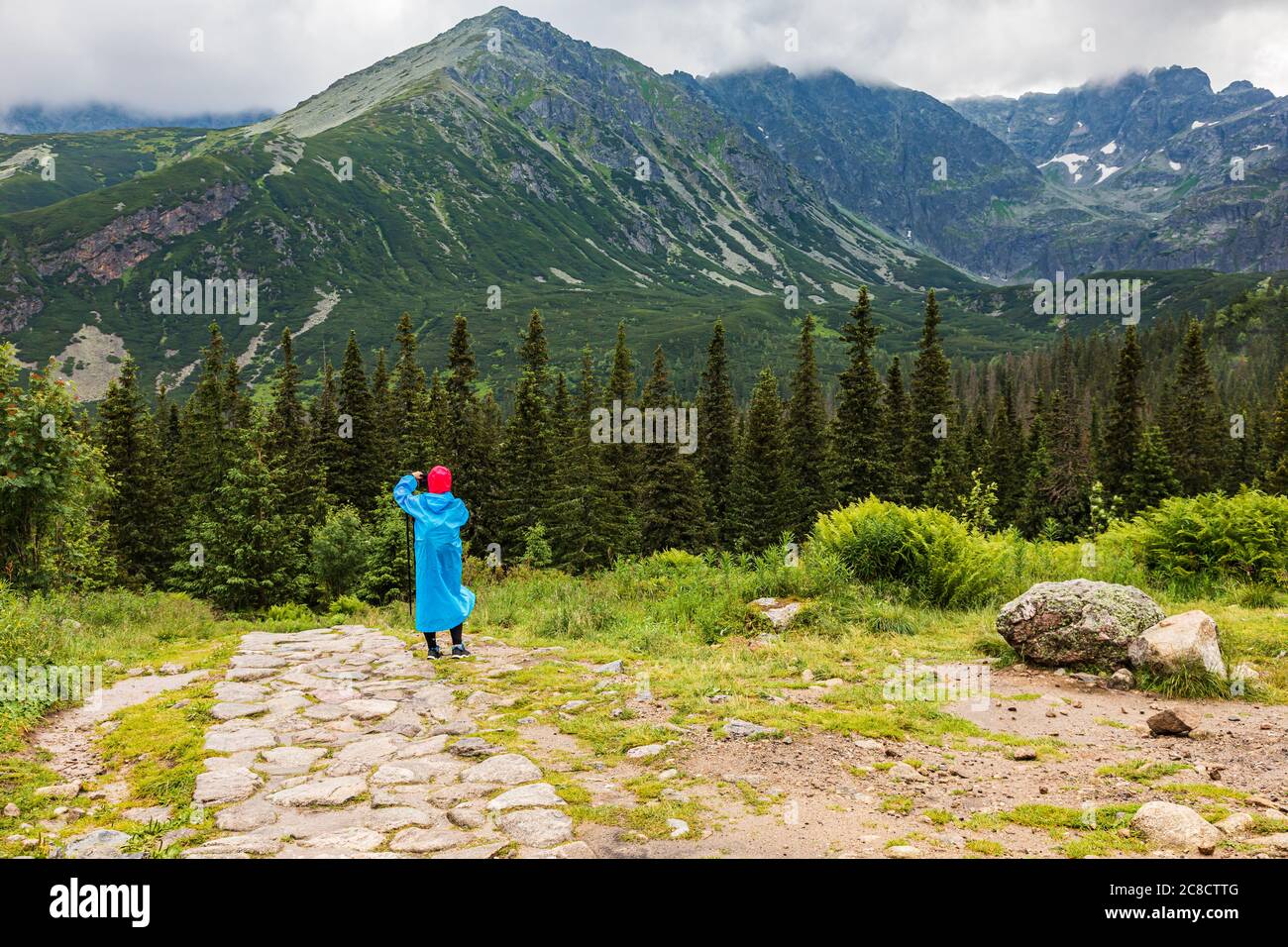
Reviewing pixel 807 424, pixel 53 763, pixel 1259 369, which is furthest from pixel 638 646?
pixel 1259 369

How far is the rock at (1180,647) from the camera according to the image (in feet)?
27.1

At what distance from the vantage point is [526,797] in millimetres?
5641

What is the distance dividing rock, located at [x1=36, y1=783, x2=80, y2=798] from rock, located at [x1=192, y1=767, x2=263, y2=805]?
860 mm

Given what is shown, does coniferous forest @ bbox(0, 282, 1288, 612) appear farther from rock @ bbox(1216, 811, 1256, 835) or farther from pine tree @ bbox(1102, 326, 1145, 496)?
rock @ bbox(1216, 811, 1256, 835)

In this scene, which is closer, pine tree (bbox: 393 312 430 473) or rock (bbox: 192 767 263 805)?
rock (bbox: 192 767 263 805)

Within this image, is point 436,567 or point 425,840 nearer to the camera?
point 425,840

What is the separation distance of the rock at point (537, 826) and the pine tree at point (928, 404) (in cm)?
5016

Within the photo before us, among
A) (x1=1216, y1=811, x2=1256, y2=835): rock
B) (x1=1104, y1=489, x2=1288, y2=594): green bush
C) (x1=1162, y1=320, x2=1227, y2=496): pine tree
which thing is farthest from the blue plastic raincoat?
(x1=1162, y1=320, x2=1227, y2=496): pine tree

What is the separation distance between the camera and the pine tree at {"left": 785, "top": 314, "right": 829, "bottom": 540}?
52.4m

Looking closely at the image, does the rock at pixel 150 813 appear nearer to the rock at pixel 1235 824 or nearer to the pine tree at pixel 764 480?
the rock at pixel 1235 824

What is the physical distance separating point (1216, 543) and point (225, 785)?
1552 centimetres

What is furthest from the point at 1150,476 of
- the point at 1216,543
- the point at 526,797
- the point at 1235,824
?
A: the point at 526,797

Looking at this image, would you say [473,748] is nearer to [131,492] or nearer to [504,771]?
[504,771]
